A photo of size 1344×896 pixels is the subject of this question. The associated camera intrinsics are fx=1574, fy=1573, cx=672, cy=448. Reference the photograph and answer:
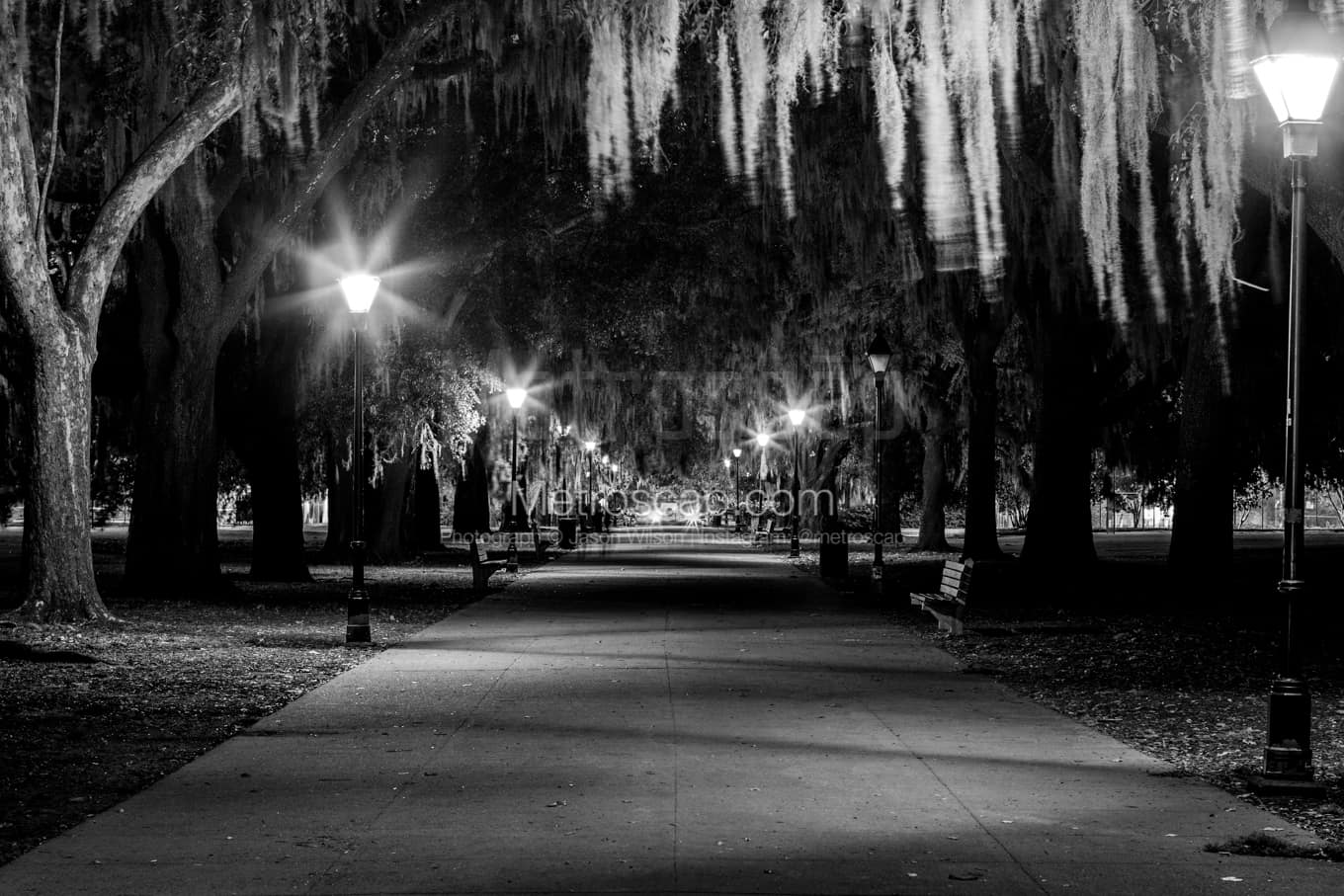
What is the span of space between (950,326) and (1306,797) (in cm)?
2998

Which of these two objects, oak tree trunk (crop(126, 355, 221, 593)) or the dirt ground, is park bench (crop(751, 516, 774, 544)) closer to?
the dirt ground

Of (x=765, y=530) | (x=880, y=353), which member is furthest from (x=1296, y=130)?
(x=765, y=530)

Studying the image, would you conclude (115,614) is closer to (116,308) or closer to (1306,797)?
(116,308)

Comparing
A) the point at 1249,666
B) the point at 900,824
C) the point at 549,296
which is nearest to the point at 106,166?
the point at 549,296

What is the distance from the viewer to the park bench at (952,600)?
17.8 metres

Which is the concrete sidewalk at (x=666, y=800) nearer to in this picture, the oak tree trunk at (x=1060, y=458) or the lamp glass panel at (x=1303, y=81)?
the lamp glass panel at (x=1303, y=81)

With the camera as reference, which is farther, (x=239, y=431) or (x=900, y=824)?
(x=239, y=431)

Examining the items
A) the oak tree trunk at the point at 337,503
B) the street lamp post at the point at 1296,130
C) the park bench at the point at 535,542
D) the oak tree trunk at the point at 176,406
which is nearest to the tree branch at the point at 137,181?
the oak tree trunk at the point at 176,406

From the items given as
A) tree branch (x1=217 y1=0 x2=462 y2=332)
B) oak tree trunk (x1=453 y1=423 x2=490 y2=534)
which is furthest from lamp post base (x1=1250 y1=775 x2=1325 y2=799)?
oak tree trunk (x1=453 y1=423 x2=490 y2=534)

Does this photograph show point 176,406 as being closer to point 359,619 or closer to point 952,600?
point 359,619

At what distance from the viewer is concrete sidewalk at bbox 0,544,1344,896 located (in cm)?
641

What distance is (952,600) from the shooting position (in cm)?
1881

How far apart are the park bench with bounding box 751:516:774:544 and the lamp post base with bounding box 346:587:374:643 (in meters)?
39.0

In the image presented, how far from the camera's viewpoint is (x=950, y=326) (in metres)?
37.7
